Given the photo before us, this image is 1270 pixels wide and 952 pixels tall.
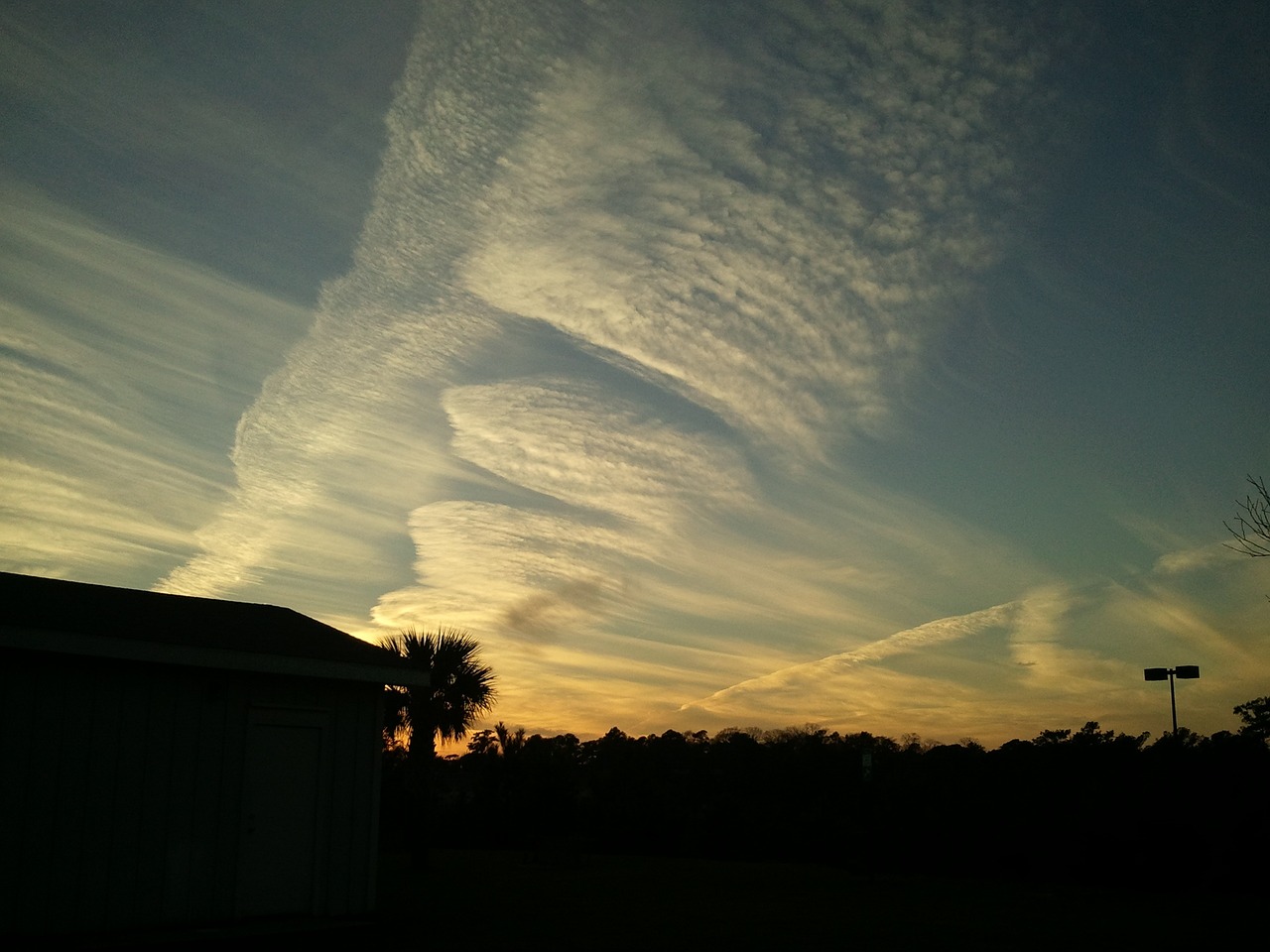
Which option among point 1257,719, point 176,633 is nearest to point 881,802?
point 1257,719

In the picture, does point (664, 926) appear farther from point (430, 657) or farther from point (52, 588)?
point (430, 657)

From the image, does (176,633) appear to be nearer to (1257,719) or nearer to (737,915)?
(737,915)

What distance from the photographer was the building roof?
10477mm

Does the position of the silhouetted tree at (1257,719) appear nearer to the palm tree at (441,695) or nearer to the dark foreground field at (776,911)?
the dark foreground field at (776,911)

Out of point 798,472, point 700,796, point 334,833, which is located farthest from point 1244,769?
point 334,833

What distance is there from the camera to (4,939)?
9.76 m

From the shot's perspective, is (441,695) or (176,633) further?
(441,695)

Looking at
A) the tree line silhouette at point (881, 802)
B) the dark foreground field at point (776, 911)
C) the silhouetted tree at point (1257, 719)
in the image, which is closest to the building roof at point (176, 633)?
the dark foreground field at point (776, 911)

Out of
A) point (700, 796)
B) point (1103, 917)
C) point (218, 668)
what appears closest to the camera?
point (218, 668)

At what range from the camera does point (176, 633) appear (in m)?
11.6

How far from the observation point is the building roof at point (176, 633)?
10.5 metres

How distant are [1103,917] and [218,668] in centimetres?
1390

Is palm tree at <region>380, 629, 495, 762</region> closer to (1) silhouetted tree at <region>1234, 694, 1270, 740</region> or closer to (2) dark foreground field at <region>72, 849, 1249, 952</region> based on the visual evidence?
(2) dark foreground field at <region>72, 849, 1249, 952</region>

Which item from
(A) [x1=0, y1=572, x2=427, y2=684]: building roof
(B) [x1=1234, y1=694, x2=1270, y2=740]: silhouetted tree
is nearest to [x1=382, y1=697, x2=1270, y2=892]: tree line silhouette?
(B) [x1=1234, y1=694, x2=1270, y2=740]: silhouetted tree
